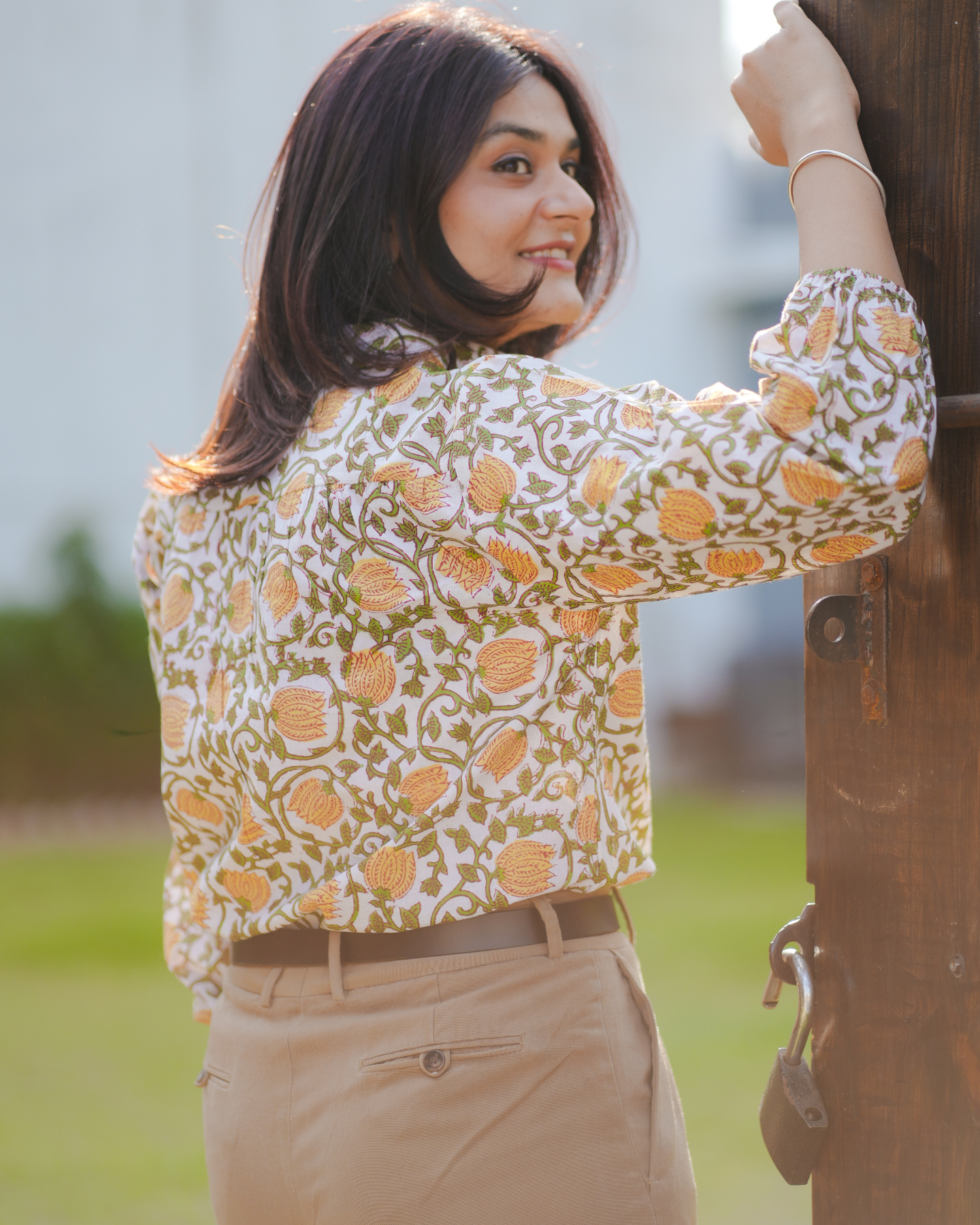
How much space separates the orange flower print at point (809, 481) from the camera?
1.04 meters

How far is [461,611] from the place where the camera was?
1208mm

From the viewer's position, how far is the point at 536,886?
1.21 m

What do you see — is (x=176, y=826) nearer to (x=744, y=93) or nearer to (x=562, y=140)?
(x=562, y=140)

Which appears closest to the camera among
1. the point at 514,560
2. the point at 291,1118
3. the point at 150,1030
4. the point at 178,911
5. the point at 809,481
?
the point at 809,481

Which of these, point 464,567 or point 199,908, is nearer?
point 464,567

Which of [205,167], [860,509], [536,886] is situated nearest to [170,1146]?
[536,886]

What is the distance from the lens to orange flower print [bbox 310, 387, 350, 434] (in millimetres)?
1288

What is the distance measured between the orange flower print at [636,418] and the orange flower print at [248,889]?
1.91ft

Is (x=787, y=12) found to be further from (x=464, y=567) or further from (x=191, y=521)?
(x=191, y=521)

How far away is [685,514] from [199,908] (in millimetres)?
718

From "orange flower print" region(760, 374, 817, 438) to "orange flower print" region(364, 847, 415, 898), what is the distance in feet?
1.66

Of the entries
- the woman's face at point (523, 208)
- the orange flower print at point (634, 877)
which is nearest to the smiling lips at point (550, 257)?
the woman's face at point (523, 208)

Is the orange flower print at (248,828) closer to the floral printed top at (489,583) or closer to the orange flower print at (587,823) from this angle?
the floral printed top at (489,583)

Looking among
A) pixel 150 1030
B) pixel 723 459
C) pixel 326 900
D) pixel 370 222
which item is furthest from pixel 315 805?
pixel 150 1030
